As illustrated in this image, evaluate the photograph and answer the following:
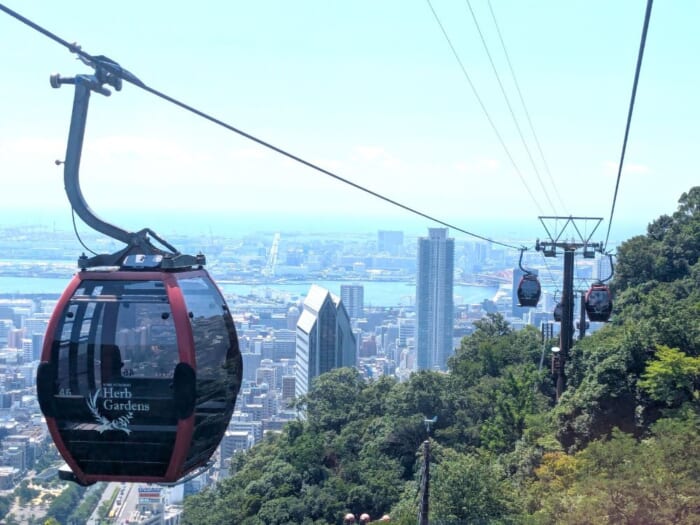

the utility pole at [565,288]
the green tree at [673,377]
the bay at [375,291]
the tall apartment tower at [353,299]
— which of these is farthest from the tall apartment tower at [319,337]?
the green tree at [673,377]

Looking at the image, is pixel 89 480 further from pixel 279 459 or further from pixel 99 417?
pixel 279 459

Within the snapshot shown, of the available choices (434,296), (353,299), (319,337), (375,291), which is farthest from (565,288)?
(375,291)

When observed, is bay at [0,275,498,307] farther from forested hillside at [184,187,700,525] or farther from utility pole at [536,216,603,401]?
utility pole at [536,216,603,401]

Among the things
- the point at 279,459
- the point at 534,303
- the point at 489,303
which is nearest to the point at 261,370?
the point at 489,303

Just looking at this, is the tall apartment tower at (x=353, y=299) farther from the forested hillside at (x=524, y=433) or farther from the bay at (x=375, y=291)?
the forested hillside at (x=524, y=433)

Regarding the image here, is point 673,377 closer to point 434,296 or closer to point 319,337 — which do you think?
point 319,337

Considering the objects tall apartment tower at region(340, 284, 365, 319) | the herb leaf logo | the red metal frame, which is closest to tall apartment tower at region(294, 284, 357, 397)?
tall apartment tower at region(340, 284, 365, 319)
